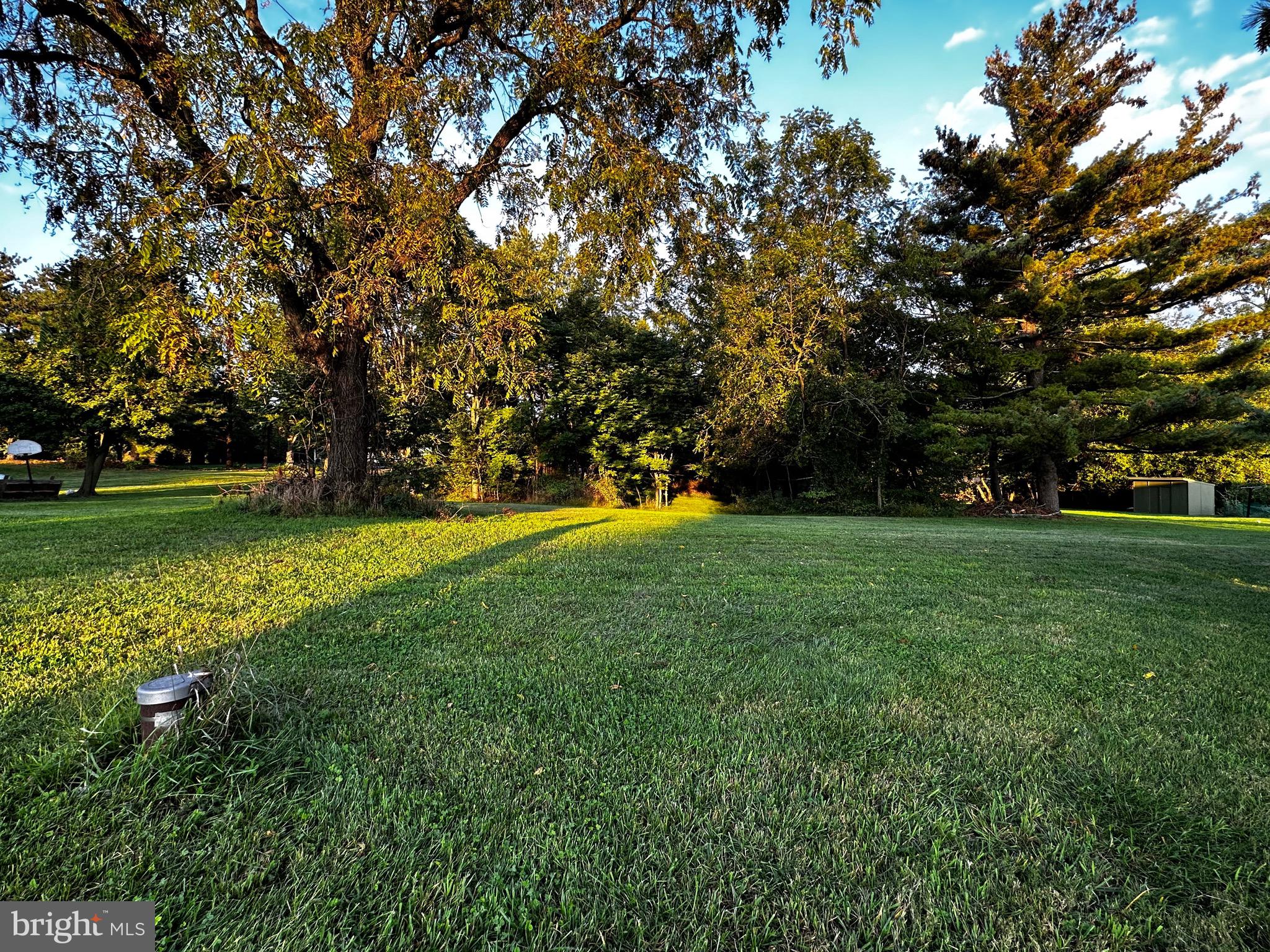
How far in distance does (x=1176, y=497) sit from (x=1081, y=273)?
12.2 meters

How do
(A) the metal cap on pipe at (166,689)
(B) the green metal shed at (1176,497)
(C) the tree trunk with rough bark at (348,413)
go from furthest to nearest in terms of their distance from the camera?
(B) the green metal shed at (1176,497) < (C) the tree trunk with rough bark at (348,413) < (A) the metal cap on pipe at (166,689)

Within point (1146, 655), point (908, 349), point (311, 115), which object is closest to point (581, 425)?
point (908, 349)

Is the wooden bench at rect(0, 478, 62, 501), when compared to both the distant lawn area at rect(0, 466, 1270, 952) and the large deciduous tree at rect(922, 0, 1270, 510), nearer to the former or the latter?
the distant lawn area at rect(0, 466, 1270, 952)

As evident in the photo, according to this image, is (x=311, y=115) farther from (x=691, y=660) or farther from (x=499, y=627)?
(x=691, y=660)

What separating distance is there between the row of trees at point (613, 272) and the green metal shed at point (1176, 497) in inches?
54.0

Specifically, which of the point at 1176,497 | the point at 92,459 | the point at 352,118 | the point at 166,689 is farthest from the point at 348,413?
the point at 1176,497

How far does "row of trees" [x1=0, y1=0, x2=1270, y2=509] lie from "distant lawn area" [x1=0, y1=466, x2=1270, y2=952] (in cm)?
396

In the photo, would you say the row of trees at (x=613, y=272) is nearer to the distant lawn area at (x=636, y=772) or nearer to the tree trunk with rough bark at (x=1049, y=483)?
the tree trunk with rough bark at (x=1049, y=483)

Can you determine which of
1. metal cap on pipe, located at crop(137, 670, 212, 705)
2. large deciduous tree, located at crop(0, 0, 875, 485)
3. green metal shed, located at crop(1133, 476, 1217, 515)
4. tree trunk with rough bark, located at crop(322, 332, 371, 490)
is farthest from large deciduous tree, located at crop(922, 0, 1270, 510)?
metal cap on pipe, located at crop(137, 670, 212, 705)

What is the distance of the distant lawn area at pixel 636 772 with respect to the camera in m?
1.17

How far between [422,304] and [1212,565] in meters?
10.9

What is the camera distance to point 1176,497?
2133 centimetres

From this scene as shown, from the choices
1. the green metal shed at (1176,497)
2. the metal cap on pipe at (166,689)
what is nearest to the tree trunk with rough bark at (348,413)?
the metal cap on pipe at (166,689)

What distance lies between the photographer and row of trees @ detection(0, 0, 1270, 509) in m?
5.70
